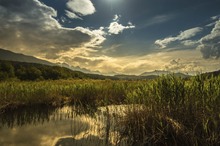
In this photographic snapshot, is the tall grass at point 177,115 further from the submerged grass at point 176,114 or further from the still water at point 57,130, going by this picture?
the still water at point 57,130

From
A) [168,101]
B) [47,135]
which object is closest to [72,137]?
[47,135]

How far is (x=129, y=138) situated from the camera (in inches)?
261

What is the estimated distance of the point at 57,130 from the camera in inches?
321

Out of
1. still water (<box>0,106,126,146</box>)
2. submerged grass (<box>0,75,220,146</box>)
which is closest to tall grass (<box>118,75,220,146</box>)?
submerged grass (<box>0,75,220,146</box>)

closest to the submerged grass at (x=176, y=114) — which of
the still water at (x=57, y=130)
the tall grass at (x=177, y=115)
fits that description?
the tall grass at (x=177, y=115)

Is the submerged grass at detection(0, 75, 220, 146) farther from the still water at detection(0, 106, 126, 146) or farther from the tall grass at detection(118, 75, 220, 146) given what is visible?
the still water at detection(0, 106, 126, 146)

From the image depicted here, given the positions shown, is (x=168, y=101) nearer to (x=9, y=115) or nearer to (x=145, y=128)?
(x=145, y=128)

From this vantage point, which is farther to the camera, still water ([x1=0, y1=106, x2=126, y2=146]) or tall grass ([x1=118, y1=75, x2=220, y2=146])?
still water ([x1=0, y1=106, x2=126, y2=146])

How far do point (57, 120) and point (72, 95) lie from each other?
208 inches

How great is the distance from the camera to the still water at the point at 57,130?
671cm

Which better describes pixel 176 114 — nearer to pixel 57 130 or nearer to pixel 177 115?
pixel 177 115

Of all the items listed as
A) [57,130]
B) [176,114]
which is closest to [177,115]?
[176,114]

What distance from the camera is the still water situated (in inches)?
264

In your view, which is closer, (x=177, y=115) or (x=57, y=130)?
(x=177, y=115)
